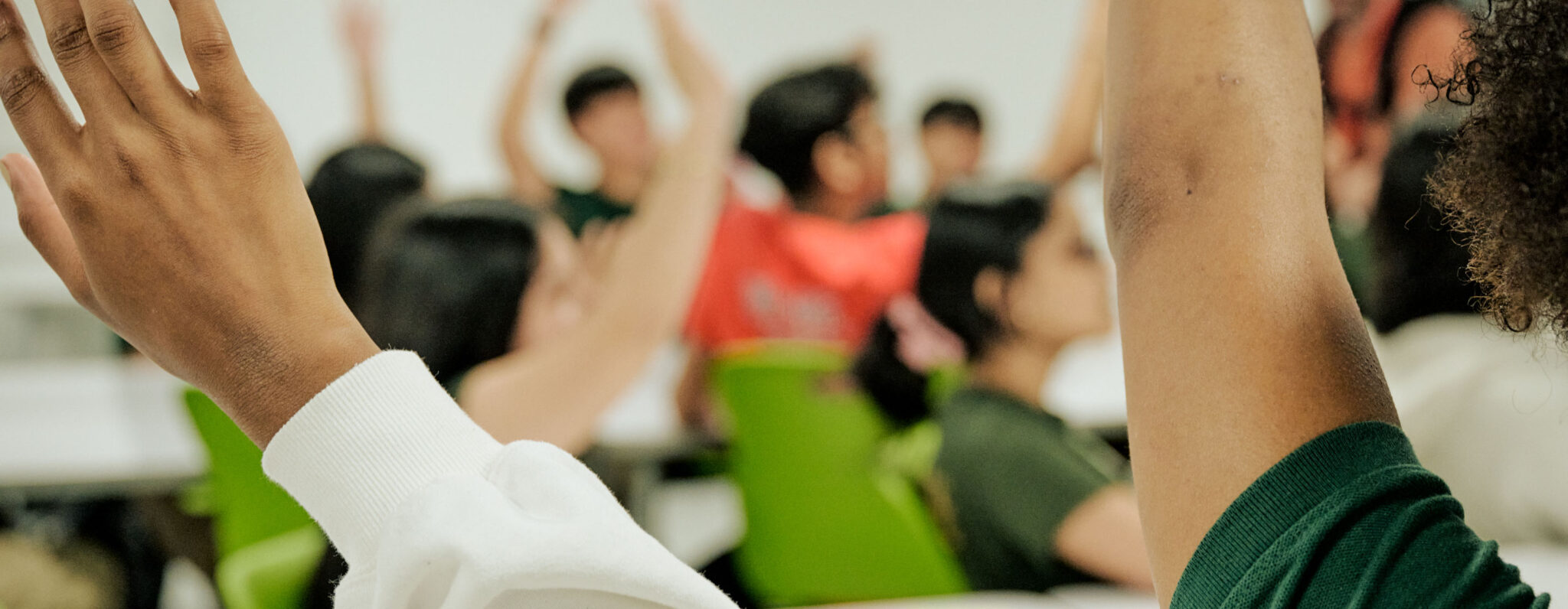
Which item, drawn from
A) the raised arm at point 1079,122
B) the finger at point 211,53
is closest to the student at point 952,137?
the raised arm at point 1079,122

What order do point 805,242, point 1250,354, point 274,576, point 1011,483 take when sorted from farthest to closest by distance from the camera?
point 805,242 → point 1011,483 → point 274,576 → point 1250,354

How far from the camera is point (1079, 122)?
3562mm

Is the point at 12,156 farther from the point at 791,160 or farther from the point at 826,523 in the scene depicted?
the point at 791,160

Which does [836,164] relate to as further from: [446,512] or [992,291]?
[446,512]

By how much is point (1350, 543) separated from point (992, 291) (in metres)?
1.63

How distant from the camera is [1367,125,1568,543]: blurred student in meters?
1.24

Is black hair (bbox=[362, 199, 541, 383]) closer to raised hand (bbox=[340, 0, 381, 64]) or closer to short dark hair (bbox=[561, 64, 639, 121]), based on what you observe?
short dark hair (bbox=[561, 64, 639, 121])

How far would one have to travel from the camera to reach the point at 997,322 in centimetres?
203

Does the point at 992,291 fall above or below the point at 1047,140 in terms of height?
above

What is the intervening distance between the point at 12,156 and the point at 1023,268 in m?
1.76

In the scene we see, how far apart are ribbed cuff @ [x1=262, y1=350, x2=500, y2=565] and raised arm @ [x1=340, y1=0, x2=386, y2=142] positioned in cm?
296

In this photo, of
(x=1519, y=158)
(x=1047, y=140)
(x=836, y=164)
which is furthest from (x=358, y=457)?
(x=1047, y=140)

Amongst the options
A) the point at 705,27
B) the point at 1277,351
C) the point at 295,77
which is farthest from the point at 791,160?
the point at 1277,351

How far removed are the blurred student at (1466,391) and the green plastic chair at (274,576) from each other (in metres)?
1.35
